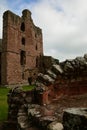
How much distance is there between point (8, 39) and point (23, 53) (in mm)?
6115

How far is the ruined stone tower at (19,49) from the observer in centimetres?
4166

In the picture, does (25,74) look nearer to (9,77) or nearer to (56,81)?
(9,77)

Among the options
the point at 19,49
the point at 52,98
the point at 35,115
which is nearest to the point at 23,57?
the point at 19,49

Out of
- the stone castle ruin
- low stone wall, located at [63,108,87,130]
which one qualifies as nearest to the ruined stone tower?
the stone castle ruin

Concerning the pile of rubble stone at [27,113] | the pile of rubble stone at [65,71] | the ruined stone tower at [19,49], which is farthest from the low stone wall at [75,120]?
the ruined stone tower at [19,49]

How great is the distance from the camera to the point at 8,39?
41.9 metres

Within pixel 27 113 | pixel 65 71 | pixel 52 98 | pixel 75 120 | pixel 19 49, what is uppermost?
pixel 19 49

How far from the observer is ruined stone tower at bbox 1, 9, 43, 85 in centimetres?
4166

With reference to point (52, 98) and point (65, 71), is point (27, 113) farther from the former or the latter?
point (65, 71)

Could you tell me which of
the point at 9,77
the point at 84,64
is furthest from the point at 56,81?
the point at 9,77

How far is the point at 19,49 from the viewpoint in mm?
44969

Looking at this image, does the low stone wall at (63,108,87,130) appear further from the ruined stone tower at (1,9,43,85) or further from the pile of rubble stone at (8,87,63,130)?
the ruined stone tower at (1,9,43,85)

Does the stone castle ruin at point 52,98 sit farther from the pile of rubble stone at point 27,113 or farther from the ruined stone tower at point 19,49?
the ruined stone tower at point 19,49

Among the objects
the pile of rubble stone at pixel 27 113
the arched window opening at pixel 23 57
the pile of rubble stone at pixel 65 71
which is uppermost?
the arched window opening at pixel 23 57
